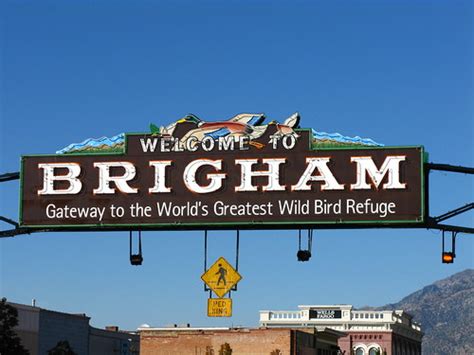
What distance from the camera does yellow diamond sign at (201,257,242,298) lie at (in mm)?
41312

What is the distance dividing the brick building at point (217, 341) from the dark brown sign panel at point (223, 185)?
46212 mm

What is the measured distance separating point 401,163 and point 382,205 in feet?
5.25

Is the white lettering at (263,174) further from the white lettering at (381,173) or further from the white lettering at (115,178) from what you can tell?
the white lettering at (115,178)

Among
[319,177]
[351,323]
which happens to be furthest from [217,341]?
[351,323]

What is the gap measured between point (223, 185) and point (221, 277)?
3.27 m

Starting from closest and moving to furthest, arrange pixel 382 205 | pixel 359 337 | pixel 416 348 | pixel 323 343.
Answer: pixel 382 205 < pixel 323 343 < pixel 359 337 < pixel 416 348

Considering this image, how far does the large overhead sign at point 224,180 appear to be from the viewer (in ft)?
135

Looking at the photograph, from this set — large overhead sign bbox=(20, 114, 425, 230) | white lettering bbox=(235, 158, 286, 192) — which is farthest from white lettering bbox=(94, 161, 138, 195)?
white lettering bbox=(235, 158, 286, 192)

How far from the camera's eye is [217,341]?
9012cm

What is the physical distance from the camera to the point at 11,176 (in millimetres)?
43469

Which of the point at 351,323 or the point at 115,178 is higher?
the point at 115,178

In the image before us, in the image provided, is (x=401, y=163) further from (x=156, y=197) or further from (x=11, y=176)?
(x=11, y=176)

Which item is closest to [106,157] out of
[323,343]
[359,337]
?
[323,343]

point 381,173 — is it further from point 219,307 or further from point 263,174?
point 219,307
